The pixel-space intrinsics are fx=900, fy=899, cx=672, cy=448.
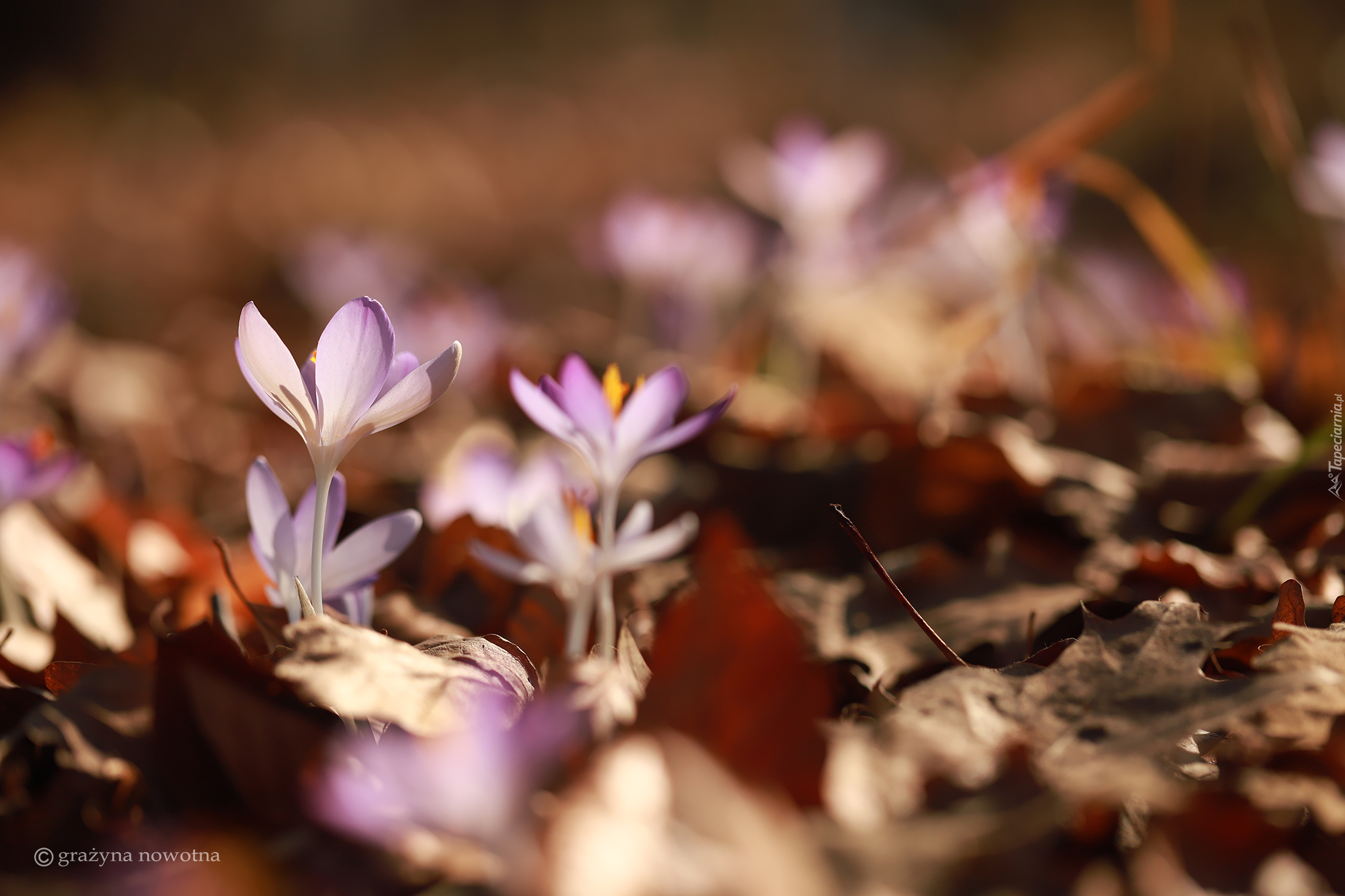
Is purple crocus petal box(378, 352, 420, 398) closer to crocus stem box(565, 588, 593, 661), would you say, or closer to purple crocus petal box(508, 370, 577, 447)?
purple crocus petal box(508, 370, 577, 447)

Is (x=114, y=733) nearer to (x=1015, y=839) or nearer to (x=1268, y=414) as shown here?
(x=1015, y=839)

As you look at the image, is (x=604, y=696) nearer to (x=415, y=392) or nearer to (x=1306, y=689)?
(x=415, y=392)

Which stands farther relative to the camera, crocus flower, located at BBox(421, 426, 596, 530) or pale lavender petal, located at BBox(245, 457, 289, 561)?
crocus flower, located at BBox(421, 426, 596, 530)

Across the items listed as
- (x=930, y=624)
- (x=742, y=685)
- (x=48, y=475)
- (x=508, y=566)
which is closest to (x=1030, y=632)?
(x=930, y=624)

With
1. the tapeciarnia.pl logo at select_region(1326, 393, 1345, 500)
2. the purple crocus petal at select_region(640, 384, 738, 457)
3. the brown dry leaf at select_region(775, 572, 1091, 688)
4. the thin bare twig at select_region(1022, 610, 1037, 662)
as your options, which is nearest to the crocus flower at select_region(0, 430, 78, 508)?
the purple crocus petal at select_region(640, 384, 738, 457)

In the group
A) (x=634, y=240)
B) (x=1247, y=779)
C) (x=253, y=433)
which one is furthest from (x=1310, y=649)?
(x=253, y=433)

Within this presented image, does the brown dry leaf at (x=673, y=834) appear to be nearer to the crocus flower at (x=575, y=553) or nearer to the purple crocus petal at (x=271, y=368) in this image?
the crocus flower at (x=575, y=553)
